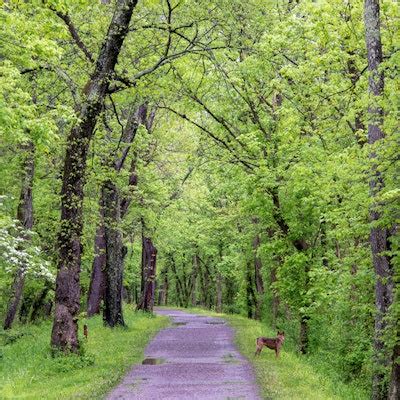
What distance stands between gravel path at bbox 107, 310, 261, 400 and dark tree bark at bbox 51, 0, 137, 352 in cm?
210

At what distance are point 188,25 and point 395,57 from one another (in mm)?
6007

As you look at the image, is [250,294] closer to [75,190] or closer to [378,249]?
[75,190]

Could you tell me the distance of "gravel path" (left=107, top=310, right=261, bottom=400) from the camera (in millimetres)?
10656

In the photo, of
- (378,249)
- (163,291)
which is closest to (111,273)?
(378,249)

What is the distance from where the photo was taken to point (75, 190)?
14078 millimetres

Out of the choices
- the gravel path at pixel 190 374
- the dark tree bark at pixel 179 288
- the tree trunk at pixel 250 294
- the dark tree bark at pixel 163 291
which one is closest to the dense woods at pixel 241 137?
the gravel path at pixel 190 374

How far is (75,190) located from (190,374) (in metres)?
5.34

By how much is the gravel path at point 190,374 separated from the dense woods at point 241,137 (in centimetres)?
246

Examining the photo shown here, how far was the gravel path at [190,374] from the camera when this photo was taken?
35.0 feet

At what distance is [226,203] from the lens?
4359 cm

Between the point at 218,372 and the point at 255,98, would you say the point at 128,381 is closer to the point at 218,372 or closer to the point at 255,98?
the point at 218,372

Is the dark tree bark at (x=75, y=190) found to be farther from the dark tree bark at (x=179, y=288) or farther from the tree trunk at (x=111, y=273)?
the dark tree bark at (x=179, y=288)

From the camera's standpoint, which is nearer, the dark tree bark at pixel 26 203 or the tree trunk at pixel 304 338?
the dark tree bark at pixel 26 203

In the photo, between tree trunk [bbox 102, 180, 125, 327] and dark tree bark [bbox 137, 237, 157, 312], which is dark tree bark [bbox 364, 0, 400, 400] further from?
dark tree bark [bbox 137, 237, 157, 312]
